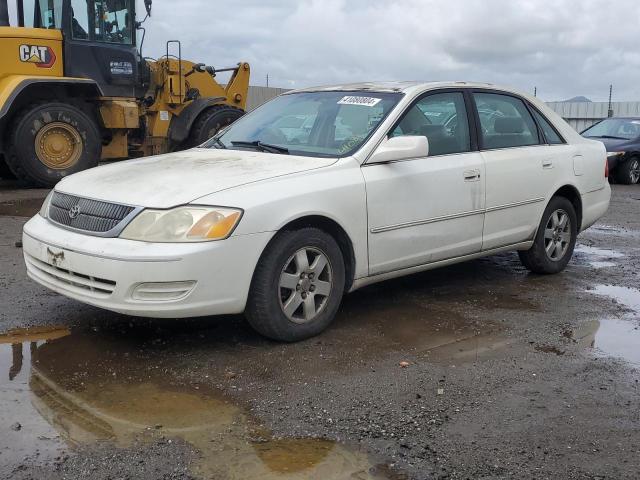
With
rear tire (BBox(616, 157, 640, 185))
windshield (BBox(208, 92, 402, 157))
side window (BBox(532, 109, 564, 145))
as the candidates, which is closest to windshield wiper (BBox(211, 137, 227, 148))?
windshield (BBox(208, 92, 402, 157))

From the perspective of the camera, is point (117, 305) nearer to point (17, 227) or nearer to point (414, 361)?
point (414, 361)

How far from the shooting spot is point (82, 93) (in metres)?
11.5

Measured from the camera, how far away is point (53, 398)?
11.3ft

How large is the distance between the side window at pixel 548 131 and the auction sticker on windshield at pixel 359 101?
1.75m

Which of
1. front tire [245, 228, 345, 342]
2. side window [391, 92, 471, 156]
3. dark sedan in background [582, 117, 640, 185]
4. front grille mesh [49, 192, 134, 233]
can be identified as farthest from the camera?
dark sedan in background [582, 117, 640, 185]

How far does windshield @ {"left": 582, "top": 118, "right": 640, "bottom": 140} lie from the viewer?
15.7 m

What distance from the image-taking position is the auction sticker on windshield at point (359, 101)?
16.6ft

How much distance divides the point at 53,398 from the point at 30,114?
830cm

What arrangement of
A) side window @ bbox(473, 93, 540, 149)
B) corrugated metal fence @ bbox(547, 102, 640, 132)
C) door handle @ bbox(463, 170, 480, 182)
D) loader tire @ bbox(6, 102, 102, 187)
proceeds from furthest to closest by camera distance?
1. corrugated metal fence @ bbox(547, 102, 640, 132)
2. loader tire @ bbox(6, 102, 102, 187)
3. side window @ bbox(473, 93, 540, 149)
4. door handle @ bbox(463, 170, 480, 182)

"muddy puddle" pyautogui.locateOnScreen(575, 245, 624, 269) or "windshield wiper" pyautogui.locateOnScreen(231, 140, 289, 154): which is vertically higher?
"windshield wiper" pyautogui.locateOnScreen(231, 140, 289, 154)

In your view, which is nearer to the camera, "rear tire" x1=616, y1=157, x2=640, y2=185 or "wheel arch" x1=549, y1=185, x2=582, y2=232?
"wheel arch" x1=549, y1=185, x2=582, y2=232

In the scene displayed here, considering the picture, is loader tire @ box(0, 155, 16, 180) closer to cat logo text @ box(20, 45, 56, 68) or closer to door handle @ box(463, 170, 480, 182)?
cat logo text @ box(20, 45, 56, 68)

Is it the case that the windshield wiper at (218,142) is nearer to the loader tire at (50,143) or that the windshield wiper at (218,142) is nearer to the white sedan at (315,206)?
the white sedan at (315,206)

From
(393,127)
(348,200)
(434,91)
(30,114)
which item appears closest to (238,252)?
(348,200)
